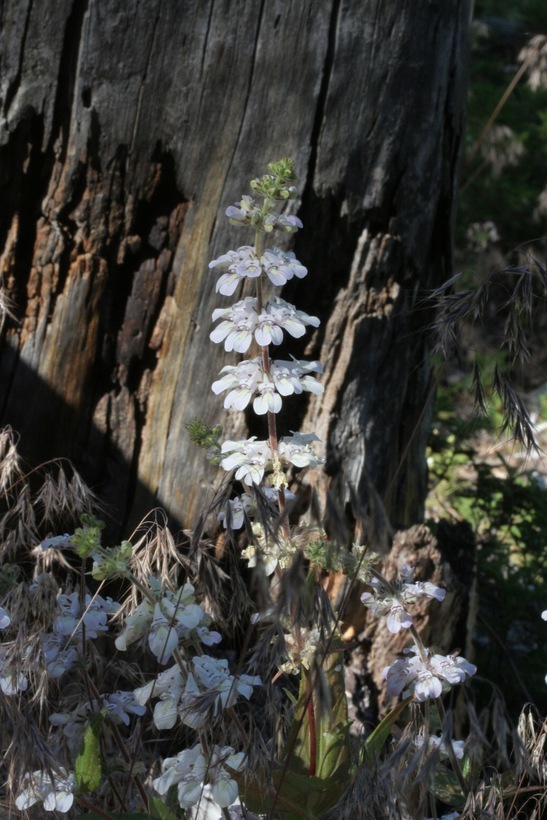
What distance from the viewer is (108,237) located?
2564 mm

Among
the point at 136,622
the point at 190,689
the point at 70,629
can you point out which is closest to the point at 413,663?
the point at 190,689

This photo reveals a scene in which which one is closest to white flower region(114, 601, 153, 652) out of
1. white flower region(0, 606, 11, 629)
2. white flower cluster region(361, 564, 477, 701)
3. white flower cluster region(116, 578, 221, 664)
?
white flower cluster region(116, 578, 221, 664)

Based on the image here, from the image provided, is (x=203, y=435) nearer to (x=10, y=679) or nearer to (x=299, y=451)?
(x=299, y=451)

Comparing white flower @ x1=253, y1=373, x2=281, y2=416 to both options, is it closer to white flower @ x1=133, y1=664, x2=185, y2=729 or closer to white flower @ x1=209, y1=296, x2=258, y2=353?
white flower @ x1=209, y1=296, x2=258, y2=353

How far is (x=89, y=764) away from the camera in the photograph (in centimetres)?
167

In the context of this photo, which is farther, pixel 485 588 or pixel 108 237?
pixel 485 588

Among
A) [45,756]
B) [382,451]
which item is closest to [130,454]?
[382,451]

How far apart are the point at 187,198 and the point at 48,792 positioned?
5.32 feet

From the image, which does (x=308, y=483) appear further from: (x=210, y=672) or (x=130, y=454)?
(x=210, y=672)

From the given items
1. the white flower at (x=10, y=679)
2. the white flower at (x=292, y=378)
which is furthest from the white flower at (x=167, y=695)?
the white flower at (x=292, y=378)

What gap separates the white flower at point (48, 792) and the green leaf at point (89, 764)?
0.08 ft

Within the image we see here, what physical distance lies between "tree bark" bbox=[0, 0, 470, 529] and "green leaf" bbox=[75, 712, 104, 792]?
1.01 meters

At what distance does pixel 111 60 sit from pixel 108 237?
0.48 m

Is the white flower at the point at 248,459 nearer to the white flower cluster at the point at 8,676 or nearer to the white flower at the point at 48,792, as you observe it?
the white flower cluster at the point at 8,676
